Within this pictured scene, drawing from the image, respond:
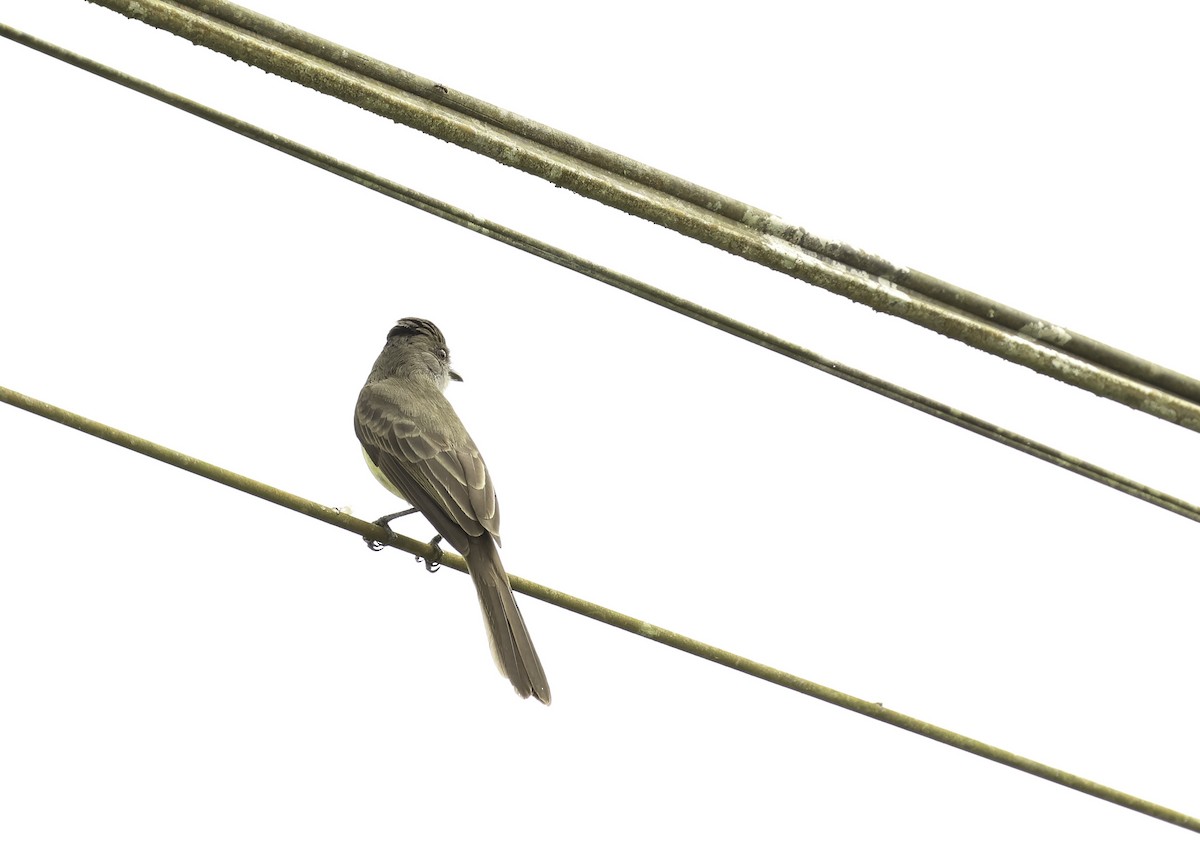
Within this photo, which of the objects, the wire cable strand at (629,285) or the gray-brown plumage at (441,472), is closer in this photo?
the wire cable strand at (629,285)

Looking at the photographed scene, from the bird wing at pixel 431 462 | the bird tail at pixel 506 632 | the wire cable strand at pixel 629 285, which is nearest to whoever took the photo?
the wire cable strand at pixel 629 285

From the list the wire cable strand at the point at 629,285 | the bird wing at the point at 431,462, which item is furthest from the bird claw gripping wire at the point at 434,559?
the wire cable strand at the point at 629,285

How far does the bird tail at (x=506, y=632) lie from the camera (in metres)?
6.50

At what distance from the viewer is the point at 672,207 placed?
185 inches

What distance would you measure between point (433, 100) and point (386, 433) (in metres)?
3.84

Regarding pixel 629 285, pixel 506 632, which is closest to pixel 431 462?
pixel 506 632

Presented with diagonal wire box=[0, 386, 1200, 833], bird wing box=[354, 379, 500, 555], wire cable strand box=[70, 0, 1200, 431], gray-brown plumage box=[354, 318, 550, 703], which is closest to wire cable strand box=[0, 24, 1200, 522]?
wire cable strand box=[70, 0, 1200, 431]

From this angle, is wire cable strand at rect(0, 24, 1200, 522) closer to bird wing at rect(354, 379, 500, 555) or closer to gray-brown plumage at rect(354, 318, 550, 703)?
gray-brown plumage at rect(354, 318, 550, 703)

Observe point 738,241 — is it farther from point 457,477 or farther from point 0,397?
point 457,477

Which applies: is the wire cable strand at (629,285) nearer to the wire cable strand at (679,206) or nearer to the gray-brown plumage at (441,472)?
the wire cable strand at (679,206)

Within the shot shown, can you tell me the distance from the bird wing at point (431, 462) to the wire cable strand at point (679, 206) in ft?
9.43

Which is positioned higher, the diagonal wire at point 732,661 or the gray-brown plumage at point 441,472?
the gray-brown plumage at point 441,472

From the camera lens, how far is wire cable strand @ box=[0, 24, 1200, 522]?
14.4ft

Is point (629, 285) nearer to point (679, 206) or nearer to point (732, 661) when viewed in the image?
point (679, 206)
